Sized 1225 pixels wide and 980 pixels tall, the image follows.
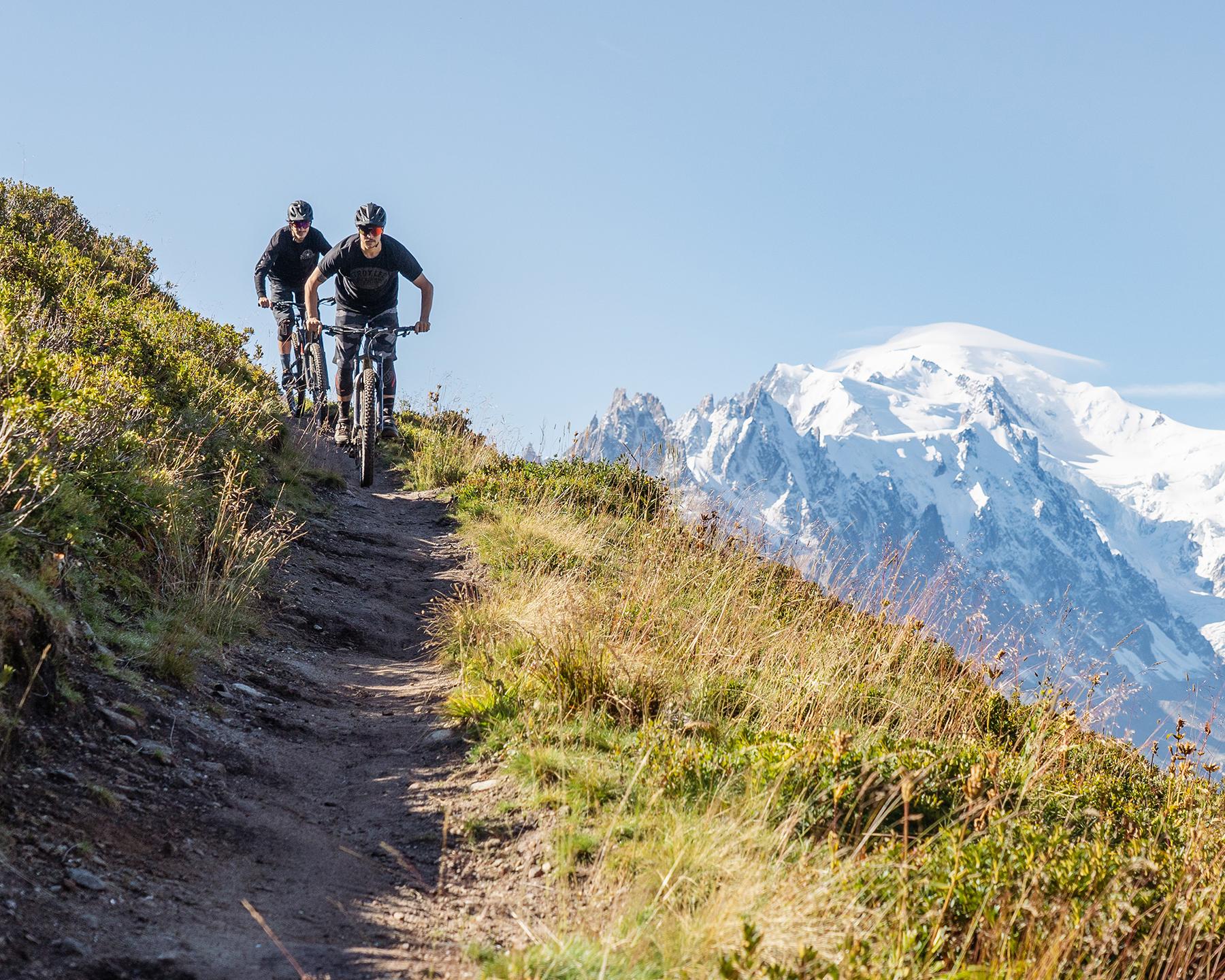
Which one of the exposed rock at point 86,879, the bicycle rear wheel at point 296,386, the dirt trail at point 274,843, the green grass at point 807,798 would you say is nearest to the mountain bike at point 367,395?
the bicycle rear wheel at point 296,386

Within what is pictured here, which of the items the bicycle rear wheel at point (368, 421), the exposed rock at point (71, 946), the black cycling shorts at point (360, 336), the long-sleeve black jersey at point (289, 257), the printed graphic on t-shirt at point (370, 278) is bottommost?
the exposed rock at point (71, 946)

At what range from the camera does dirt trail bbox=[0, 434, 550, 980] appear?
3262 millimetres

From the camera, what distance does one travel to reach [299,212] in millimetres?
14672

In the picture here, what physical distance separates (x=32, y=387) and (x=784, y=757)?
492 centimetres

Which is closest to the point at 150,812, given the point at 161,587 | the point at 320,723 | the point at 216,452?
the point at 320,723

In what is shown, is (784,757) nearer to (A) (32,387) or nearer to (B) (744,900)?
(B) (744,900)

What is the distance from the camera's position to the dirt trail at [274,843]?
128 inches

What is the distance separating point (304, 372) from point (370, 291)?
15.4 feet

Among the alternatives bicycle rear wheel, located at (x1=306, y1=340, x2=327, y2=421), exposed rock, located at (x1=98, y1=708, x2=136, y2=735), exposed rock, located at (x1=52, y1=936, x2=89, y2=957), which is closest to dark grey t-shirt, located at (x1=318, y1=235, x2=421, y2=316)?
bicycle rear wheel, located at (x1=306, y1=340, x2=327, y2=421)

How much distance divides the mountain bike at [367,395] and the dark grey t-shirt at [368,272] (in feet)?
0.98

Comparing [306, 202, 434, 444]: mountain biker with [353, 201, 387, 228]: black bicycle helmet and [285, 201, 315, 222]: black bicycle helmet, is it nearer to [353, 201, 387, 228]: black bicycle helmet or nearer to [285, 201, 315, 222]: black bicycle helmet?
[353, 201, 387, 228]: black bicycle helmet

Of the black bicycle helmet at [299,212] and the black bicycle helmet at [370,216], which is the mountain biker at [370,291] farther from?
the black bicycle helmet at [299,212]

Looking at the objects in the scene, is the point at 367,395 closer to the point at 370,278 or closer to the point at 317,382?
the point at 370,278

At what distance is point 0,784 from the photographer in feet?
12.1
